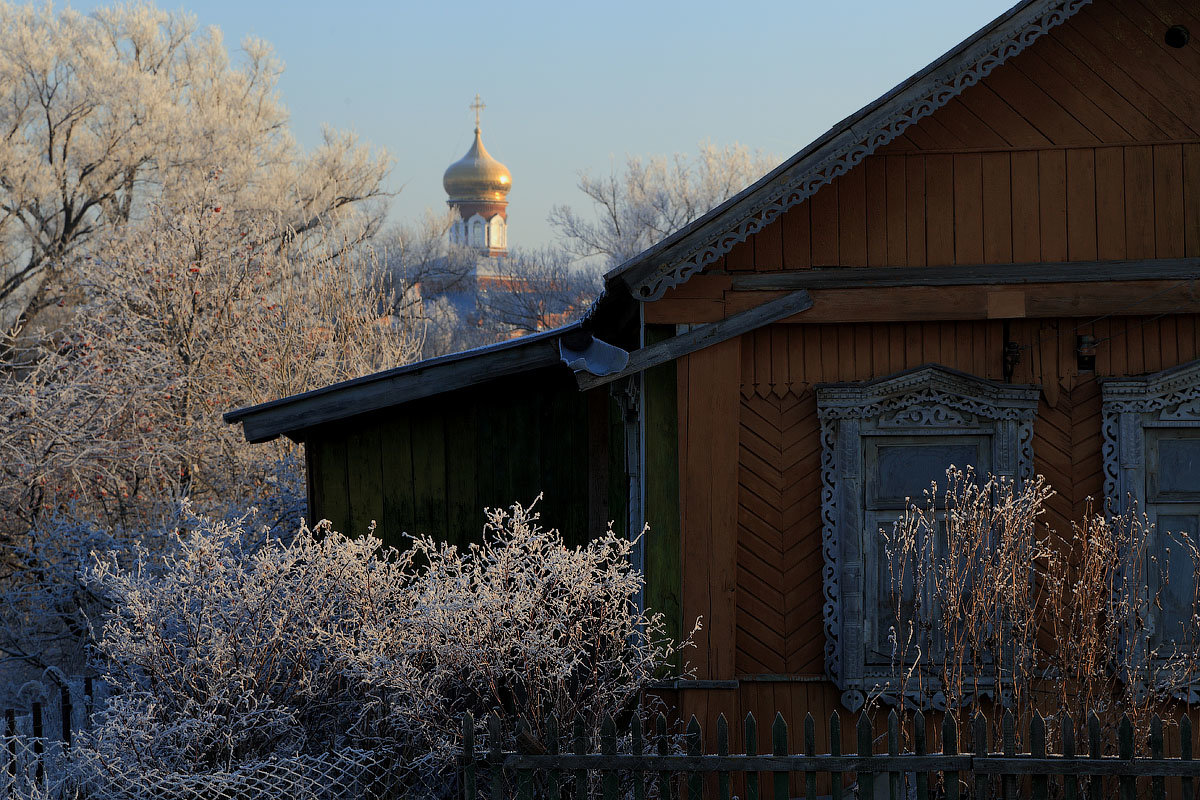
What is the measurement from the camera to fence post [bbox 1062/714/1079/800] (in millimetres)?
5129

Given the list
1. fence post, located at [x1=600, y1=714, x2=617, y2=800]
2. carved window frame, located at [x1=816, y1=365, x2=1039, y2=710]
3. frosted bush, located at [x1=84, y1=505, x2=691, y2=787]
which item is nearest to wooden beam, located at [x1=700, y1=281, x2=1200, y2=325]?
carved window frame, located at [x1=816, y1=365, x2=1039, y2=710]

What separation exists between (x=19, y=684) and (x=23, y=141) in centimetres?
1607

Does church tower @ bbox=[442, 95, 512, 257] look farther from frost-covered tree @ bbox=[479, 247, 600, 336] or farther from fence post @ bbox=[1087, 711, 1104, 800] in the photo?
fence post @ bbox=[1087, 711, 1104, 800]

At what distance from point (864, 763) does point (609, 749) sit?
1.13 metres

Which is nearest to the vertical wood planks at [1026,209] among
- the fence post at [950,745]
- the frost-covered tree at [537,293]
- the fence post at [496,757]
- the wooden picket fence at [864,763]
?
the wooden picket fence at [864,763]

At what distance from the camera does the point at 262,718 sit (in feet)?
20.8

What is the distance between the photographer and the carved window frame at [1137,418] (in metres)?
6.98

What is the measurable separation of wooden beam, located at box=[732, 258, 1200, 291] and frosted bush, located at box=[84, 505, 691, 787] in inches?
71.7

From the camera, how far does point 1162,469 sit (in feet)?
23.2

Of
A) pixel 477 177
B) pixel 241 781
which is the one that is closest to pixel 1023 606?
pixel 241 781

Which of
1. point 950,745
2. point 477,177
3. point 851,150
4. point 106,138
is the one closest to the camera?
point 950,745

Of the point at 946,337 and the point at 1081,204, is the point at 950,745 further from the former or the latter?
the point at 1081,204

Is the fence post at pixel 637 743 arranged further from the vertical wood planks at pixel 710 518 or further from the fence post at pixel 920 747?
the vertical wood planks at pixel 710 518

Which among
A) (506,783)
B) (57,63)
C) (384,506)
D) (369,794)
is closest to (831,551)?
(506,783)
